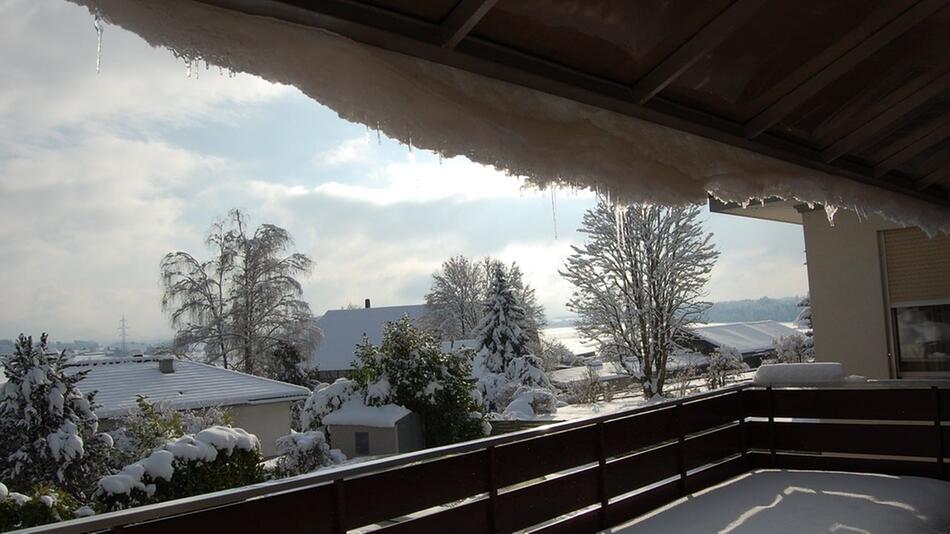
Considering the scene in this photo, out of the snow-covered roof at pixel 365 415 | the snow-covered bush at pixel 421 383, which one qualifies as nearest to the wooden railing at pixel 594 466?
the snow-covered bush at pixel 421 383

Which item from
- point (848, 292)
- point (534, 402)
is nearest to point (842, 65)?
point (848, 292)

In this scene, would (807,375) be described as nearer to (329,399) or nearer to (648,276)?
(329,399)

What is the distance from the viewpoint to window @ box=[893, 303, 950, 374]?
8.97m

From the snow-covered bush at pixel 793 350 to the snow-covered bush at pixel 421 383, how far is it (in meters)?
18.0

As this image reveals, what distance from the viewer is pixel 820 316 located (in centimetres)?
1030

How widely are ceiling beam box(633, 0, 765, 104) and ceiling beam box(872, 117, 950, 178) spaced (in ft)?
7.71

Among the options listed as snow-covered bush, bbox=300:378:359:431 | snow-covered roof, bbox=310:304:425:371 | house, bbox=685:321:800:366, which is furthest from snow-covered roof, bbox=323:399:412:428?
snow-covered roof, bbox=310:304:425:371

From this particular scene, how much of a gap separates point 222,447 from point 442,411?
4.91 m

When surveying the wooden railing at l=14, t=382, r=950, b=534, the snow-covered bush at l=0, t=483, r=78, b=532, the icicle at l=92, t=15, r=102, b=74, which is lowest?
the snow-covered bush at l=0, t=483, r=78, b=532

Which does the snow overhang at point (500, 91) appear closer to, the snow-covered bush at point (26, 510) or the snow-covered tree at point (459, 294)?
the snow-covered bush at point (26, 510)

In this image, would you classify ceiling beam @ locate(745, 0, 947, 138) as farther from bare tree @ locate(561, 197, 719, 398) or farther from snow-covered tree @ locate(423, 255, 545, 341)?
snow-covered tree @ locate(423, 255, 545, 341)

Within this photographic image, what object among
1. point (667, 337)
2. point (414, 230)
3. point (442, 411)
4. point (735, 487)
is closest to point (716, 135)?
point (735, 487)

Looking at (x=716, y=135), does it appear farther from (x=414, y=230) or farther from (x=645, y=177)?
(x=414, y=230)

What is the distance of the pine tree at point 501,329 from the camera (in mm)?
25016
